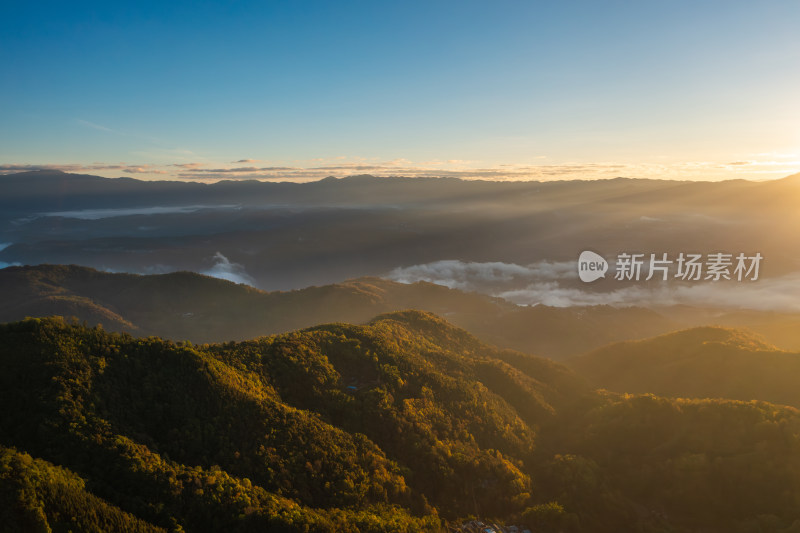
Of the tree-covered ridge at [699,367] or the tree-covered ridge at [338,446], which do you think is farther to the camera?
the tree-covered ridge at [699,367]

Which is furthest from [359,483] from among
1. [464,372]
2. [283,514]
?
[464,372]

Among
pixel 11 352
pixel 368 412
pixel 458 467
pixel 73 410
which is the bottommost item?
pixel 458 467

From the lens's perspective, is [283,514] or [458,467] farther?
[458,467]

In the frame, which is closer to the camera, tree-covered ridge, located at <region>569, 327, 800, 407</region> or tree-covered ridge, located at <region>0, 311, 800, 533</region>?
tree-covered ridge, located at <region>0, 311, 800, 533</region>

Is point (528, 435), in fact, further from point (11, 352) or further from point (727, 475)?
point (11, 352)
